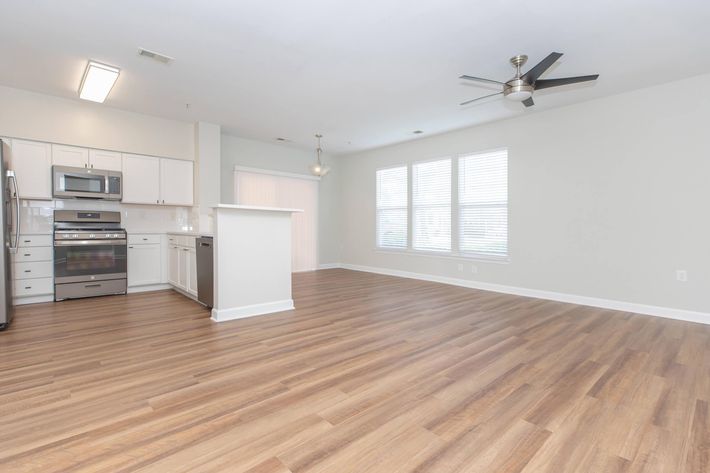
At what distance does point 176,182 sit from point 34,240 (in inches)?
76.9

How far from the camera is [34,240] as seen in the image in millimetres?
4547

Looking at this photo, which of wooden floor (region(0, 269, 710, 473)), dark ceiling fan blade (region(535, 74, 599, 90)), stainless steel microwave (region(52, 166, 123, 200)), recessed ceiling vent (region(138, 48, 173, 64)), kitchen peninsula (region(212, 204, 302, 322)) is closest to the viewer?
wooden floor (region(0, 269, 710, 473))

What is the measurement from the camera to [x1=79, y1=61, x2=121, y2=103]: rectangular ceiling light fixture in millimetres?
3767

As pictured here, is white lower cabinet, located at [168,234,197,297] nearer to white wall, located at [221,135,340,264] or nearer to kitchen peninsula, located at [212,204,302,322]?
kitchen peninsula, located at [212,204,302,322]

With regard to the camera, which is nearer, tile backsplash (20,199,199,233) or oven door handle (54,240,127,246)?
oven door handle (54,240,127,246)

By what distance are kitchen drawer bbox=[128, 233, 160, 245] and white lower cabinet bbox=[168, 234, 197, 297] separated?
0.69ft

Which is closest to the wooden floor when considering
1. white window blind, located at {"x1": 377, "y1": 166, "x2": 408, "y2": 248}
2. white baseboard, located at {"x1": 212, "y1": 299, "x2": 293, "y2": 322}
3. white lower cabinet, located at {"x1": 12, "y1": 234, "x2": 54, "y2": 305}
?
white baseboard, located at {"x1": 212, "y1": 299, "x2": 293, "y2": 322}

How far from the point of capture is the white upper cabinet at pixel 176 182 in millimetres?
5555

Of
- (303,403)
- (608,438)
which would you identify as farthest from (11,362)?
(608,438)

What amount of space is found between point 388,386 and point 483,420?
602 millimetres

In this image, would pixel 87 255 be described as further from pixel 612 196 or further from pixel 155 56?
pixel 612 196

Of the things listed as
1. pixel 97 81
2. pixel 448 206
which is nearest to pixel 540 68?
pixel 448 206

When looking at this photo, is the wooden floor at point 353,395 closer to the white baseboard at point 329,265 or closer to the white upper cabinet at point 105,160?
the white upper cabinet at point 105,160

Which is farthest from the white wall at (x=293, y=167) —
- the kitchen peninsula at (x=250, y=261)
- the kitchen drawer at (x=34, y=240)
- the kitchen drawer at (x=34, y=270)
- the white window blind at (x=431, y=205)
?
the kitchen peninsula at (x=250, y=261)
